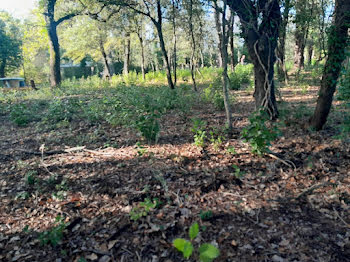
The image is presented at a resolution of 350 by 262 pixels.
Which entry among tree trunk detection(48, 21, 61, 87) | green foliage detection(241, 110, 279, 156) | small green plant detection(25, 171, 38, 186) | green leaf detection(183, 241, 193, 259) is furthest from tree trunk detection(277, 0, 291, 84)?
tree trunk detection(48, 21, 61, 87)

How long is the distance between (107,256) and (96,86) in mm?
11746

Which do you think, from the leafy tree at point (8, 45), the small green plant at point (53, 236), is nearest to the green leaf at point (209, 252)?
the small green plant at point (53, 236)

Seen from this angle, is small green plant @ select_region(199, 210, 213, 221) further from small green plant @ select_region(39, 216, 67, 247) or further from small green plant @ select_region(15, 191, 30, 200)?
small green plant @ select_region(15, 191, 30, 200)

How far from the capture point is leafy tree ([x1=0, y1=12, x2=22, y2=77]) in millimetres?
26297

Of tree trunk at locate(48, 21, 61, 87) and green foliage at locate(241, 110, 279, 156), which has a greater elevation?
tree trunk at locate(48, 21, 61, 87)

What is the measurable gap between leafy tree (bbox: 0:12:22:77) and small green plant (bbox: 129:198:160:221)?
31672 mm

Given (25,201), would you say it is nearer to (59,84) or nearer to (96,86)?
(96,86)

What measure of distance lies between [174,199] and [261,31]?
13.0 feet

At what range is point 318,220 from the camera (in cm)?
252

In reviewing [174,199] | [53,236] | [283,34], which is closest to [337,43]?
[174,199]

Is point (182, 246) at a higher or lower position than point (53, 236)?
higher

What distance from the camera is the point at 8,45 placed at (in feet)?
86.8

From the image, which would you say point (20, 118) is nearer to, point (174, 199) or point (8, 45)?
point (174, 199)

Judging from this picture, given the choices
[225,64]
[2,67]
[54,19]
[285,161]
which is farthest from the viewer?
[2,67]
